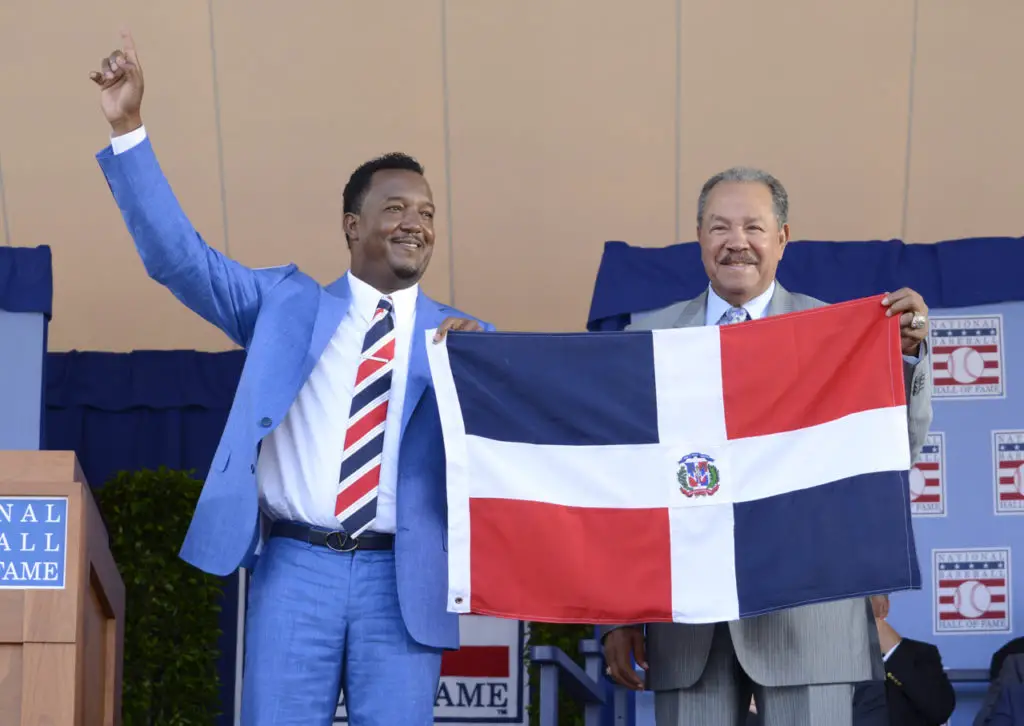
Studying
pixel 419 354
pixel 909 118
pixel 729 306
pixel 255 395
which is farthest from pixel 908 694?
pixel 909 118

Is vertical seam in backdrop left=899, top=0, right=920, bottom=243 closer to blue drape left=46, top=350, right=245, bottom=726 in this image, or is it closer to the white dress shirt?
blue drape left=46, top=350, right=245, bottom=726

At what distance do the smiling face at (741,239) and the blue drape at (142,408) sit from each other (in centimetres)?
392

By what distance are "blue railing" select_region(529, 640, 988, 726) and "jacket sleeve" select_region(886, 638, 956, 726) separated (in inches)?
13.6

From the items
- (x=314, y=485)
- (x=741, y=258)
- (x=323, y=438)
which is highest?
(x=741, y=258)

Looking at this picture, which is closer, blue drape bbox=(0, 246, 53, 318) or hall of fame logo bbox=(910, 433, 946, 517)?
hall of fame logo bbox=(910, 433, 946, 517)

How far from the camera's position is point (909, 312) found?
291 cm

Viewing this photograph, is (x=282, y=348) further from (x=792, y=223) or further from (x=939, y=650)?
(x=792, y=223)

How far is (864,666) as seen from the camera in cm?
282

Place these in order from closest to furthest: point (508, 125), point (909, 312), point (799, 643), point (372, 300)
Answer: point (799, 643)
point (909, 312)
point (372, 300)
point (508, 125)

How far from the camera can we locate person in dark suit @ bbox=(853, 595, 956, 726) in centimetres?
452

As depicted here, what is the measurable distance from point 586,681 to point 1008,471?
1.83 m

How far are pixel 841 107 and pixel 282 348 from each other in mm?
4319

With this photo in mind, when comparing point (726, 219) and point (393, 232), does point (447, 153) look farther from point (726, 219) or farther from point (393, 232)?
point (726, 219)

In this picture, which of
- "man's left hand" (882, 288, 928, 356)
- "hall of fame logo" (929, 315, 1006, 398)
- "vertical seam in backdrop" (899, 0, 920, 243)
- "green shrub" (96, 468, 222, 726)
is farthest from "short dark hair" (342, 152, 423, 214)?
"vertical seam in backdrop" (899, 0, 920, 243)
